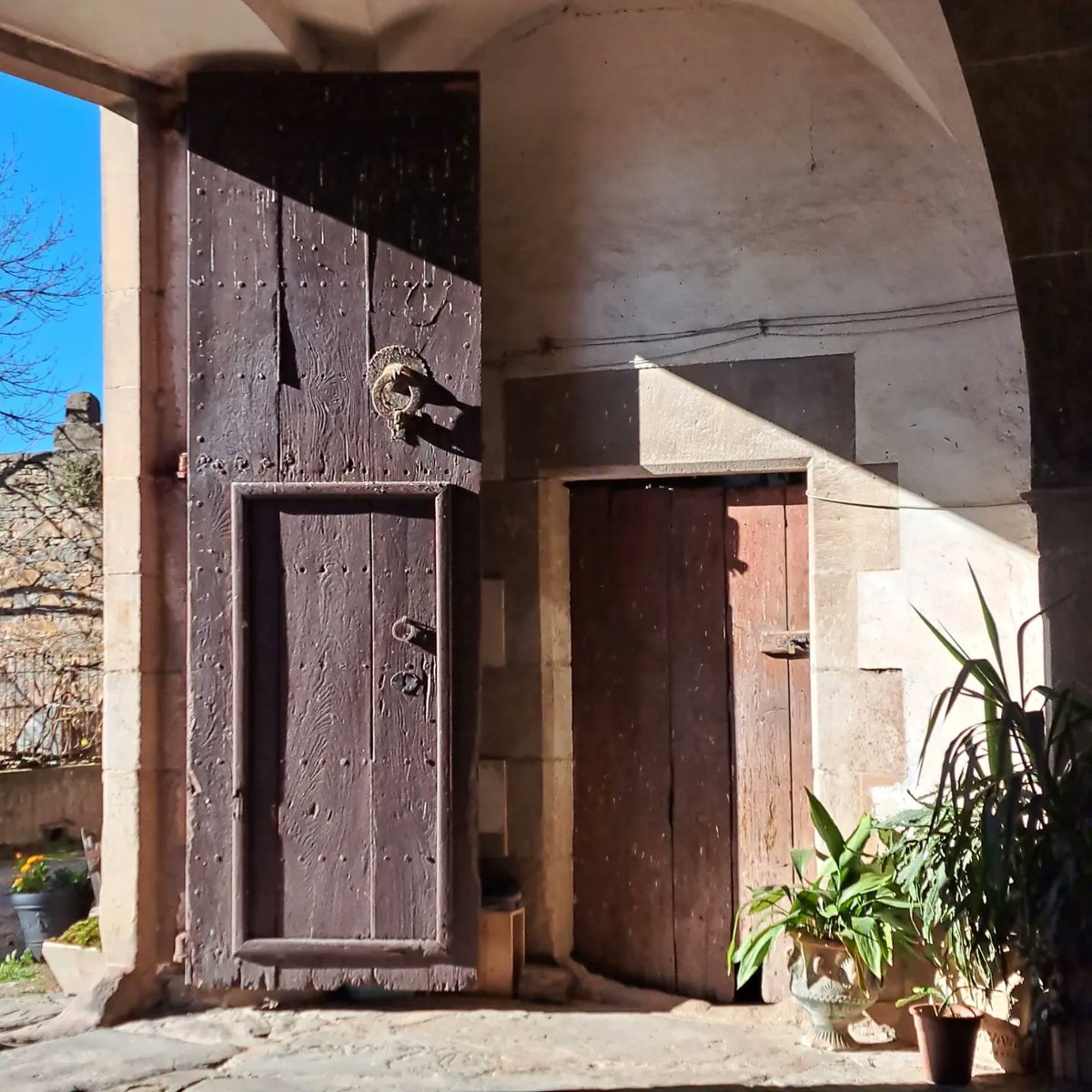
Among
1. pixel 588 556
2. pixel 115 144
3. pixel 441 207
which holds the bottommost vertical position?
pixel 588 556

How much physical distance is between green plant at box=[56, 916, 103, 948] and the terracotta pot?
2391mm

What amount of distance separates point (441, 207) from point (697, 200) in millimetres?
790

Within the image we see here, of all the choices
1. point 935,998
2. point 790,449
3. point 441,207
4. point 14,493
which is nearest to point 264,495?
point 441,207

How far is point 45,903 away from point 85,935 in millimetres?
934

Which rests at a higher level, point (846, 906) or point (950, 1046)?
point (846, 906)

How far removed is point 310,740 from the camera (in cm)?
334

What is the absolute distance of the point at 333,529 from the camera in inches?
132

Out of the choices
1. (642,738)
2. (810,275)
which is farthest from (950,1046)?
(810,275)

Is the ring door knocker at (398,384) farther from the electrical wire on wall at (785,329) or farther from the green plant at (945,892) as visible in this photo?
the green plant at (945,892)

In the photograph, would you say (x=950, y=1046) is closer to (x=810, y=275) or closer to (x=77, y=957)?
(x=810, y=275)

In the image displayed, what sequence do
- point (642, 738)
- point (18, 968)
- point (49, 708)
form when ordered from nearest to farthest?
point (642, 738)
point (18, 968)
point (49, 708)

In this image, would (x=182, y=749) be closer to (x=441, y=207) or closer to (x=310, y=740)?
Answer: (x=310, y=740)

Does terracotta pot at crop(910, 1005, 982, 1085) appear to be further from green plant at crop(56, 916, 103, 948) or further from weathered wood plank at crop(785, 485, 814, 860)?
green plant at crop(56, 916, 103, 948)

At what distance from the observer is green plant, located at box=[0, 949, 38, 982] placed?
4152mm
